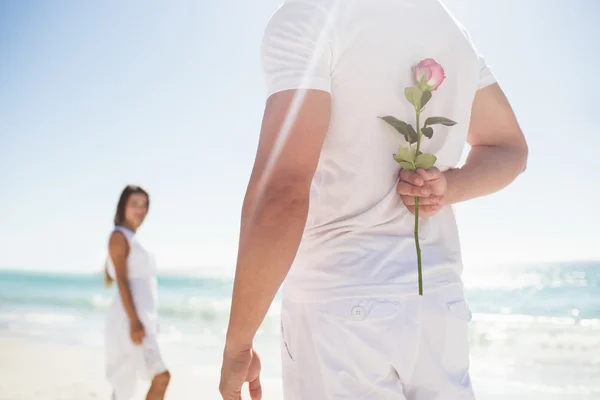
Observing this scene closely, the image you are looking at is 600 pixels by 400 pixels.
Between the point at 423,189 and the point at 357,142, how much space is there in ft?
0.63

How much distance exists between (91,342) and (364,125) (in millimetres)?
14123

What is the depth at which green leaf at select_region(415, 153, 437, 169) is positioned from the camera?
1.39m

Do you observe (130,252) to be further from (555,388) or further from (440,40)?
(555,388)

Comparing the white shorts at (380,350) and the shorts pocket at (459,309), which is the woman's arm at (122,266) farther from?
the shorts pocket at (459,309)

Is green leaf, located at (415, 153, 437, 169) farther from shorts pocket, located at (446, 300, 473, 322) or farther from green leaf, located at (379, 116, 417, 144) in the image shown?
shorts pocket, located at (446, 300, 473, 322)

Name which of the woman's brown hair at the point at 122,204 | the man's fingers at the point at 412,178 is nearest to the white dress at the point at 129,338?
the woman's brown hair at the point at 122,204

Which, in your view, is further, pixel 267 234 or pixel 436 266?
pixel 436 266

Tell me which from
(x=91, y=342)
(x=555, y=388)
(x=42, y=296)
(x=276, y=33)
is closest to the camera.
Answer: (x=276, y=33)

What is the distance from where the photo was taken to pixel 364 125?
4.57 feet

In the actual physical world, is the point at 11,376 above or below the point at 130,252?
below

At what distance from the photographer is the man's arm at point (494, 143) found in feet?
5.63

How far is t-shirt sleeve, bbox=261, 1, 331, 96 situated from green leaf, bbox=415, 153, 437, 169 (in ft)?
0.90

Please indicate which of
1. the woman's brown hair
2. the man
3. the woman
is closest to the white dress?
the woman

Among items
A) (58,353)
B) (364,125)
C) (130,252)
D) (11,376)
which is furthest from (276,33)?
(58,353)
